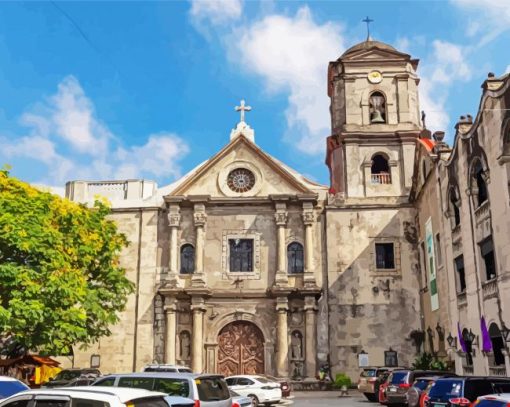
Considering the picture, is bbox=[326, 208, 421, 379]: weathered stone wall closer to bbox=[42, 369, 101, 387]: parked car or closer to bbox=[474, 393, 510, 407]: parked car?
bbox=[42, 369, 101, 387]: parked car

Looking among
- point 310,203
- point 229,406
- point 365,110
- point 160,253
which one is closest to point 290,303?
point 310,203

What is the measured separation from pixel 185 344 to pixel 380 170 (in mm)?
14979

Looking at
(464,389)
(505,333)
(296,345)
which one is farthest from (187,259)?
(464,389)

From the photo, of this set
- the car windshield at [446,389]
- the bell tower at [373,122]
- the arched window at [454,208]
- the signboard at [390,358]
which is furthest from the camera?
the bell tower at [373,122]

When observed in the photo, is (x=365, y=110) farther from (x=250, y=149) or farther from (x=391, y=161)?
(x=250, y=149)

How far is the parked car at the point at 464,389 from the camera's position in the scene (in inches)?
488

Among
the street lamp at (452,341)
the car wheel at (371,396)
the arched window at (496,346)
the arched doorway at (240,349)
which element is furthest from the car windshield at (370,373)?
the arched doorway at (240,349)

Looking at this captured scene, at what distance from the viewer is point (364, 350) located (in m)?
32.1

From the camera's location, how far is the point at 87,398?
8062 mm

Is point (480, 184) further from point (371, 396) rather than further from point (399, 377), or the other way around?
point (371, 396)

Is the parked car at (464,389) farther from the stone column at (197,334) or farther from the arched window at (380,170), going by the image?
the arched window at (380,170)

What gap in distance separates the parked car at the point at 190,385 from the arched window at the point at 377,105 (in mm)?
26360

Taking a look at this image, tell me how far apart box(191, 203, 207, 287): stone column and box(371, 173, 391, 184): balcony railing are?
9.88m

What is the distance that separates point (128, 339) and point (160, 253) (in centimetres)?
497
